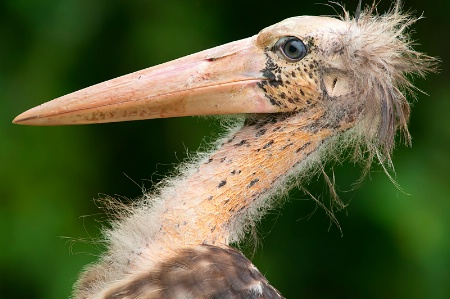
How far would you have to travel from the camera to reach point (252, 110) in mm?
2479

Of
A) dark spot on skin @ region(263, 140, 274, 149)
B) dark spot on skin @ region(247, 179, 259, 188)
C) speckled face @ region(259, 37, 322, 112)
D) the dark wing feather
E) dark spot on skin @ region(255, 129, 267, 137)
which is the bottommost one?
the dark wing feather

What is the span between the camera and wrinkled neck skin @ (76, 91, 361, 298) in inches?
90.2

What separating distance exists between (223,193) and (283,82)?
361mm

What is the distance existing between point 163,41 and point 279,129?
1.49m

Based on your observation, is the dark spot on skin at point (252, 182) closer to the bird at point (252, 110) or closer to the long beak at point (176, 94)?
the bird at point (252, 110)

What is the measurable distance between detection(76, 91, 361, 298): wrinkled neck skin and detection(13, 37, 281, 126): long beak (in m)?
0.09

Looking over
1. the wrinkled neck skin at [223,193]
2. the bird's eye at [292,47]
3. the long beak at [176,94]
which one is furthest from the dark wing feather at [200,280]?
the bird's eye at [292,47]

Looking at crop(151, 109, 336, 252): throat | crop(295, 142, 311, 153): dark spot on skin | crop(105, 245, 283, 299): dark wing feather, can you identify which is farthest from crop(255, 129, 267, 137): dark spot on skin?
crop(105, 245, 283, 299): dark wing feather

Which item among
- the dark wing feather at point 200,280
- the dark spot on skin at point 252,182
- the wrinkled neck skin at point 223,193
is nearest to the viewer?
the dark wing feather at point 200,280

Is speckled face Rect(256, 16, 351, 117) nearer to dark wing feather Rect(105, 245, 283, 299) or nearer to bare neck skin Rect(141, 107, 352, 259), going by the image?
bare neck skin Rect(141, 107, 352, 259)

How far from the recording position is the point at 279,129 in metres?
2.46

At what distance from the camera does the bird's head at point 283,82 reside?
2.46 metres

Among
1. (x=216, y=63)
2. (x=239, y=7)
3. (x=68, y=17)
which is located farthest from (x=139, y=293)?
(x=239, y=7)

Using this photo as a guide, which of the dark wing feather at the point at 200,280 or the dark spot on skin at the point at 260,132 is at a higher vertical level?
the dark spot on skin at the point at 260,132
